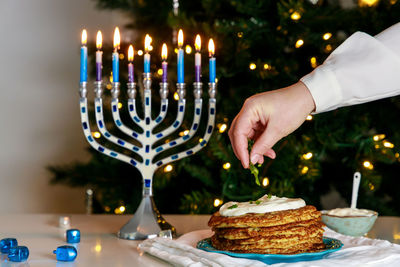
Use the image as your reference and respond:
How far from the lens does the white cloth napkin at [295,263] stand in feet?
3.03

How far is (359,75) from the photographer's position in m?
1.00

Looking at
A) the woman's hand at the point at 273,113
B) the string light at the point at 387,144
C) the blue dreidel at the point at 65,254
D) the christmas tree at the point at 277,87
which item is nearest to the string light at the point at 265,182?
the christmas tree at the point at 277,87

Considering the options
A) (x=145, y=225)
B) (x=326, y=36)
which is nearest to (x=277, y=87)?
(x=326, y=36)

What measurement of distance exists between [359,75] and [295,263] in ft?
1.15

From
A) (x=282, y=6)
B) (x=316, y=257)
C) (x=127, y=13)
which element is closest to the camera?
(x=316, y=257)

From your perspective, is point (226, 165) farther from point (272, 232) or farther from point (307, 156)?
point (272, 232)

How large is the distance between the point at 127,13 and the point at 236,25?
2.34 ft

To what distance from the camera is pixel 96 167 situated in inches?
83.7

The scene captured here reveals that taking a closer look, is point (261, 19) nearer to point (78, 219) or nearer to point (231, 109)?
point (231, 109)

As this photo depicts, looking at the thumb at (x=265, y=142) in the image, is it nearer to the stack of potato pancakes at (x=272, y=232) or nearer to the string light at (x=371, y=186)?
the stack of potato pancakes at (x=272, y=232)

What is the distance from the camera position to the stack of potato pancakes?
0.98 meters

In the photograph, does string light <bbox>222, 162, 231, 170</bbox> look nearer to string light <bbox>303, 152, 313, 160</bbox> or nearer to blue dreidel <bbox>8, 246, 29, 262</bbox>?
string light <bbox>303, 152, 313, 160</bbox>

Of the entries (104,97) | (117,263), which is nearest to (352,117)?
(104,97)

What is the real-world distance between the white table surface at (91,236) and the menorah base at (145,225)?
1.1 inches
